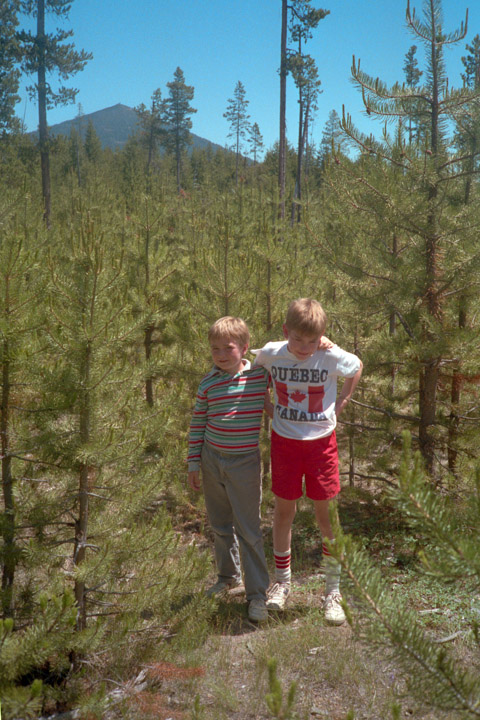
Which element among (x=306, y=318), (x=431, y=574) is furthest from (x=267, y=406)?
(x=431, y=574)

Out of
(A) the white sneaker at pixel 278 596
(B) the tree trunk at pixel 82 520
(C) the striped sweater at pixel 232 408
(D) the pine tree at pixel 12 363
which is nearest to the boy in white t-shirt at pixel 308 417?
(C) the striped sweater at pixel 232 408

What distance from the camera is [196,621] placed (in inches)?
122

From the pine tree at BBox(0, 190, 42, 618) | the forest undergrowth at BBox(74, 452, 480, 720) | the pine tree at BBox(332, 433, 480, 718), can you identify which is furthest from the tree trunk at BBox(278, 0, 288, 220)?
the pine tree at BBox(332, 433, 480, 718)

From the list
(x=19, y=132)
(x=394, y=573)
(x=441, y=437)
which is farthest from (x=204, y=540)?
(x=19, y=132)

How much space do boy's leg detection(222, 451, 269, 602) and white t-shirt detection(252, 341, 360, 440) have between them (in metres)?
0.33

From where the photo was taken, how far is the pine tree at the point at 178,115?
135 ft

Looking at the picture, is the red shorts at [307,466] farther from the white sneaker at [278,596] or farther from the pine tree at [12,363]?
the pine tree at [12,363]

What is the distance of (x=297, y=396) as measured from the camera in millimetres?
3137

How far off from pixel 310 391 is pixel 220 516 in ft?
3.60

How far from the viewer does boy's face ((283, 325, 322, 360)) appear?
299cm

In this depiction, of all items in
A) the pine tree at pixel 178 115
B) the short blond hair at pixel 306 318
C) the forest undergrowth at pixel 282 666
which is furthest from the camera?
the pine tree at pixel 178 115

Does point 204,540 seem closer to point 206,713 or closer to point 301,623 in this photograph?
point 301,623

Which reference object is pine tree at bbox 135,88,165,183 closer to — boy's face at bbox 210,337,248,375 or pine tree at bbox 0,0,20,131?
pine tree at bbox 0,0,20,131

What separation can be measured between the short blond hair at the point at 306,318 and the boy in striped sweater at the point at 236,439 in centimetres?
37
